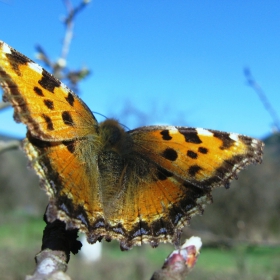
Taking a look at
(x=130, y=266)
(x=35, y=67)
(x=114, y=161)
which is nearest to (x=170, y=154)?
(x=114, y=161)

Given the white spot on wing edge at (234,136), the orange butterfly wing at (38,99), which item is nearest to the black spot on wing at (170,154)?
the white spot on wing edge at (234,136)

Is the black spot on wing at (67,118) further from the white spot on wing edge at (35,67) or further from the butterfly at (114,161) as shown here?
the white spot on wing edge at (35,67)

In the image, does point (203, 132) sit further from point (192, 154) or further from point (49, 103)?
point (49, 103)

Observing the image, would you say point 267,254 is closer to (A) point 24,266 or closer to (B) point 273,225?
(B) point 273,225

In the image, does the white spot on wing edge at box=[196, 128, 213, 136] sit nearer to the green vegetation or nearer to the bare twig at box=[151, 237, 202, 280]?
the bare twig at box=[151, 237, 202, 280]

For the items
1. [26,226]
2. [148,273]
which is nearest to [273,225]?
[148,273]

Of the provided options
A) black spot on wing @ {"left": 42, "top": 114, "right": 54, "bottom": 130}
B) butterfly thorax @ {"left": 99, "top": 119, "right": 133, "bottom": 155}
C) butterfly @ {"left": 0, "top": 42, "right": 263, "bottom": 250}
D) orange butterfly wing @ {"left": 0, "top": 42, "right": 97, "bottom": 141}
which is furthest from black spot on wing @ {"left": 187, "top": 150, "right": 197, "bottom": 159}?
black spot on wing @ {"left": 42, "top": 114, "right": 54, "bottom": 130}
